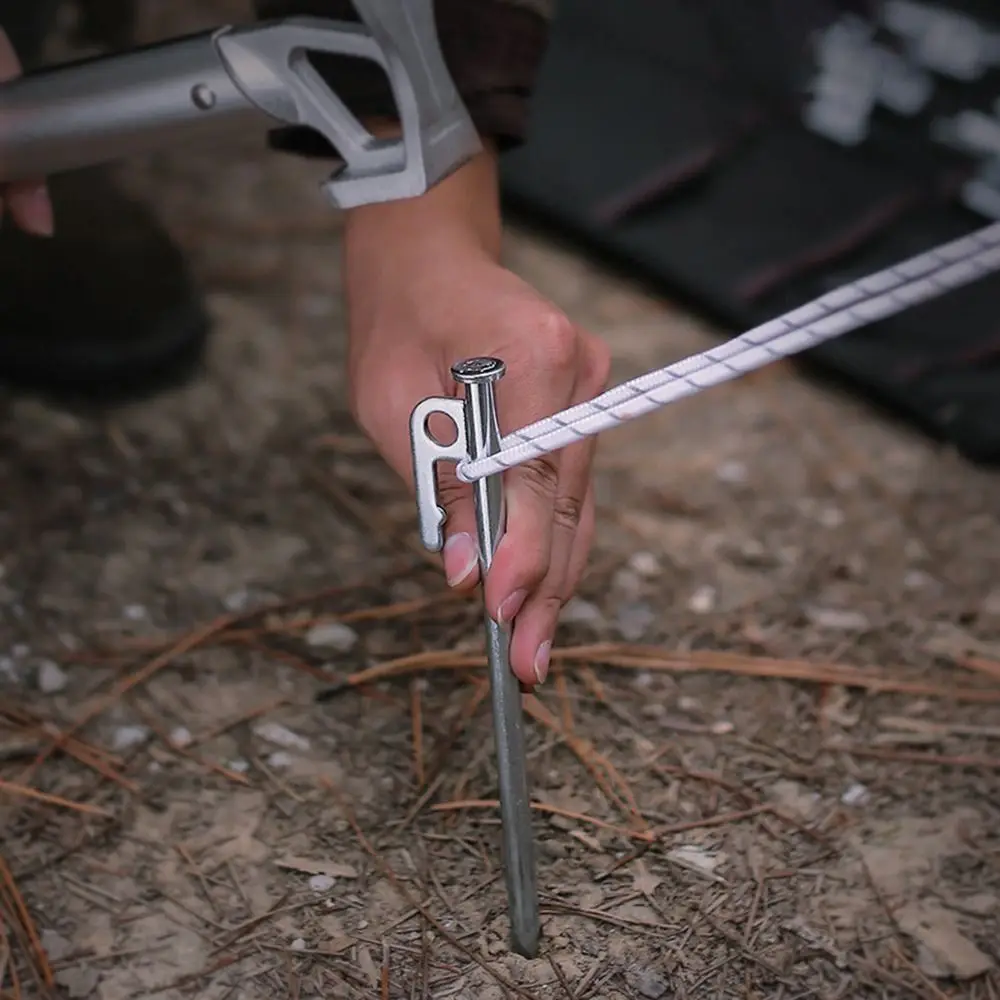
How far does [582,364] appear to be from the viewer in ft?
2.59

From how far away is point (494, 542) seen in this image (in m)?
0.69

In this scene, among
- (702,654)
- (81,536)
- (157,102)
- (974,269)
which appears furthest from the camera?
(81,536)

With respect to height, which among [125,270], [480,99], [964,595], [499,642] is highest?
[480,99]

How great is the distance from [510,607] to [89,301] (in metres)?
0.68

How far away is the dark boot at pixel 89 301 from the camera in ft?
3.98

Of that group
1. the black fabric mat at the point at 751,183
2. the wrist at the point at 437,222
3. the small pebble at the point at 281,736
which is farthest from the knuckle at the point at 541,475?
the black fabric mat at the point at 751,183

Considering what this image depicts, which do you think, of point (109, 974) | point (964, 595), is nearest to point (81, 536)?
point (109, 974)

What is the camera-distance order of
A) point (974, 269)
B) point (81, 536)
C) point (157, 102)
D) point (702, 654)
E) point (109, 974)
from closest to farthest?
1. point (974, 269)
2. point (109, 974)
3. point (157, 102)
4. point (702, 654)
5. point (81, 536)

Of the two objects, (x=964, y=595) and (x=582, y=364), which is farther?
(x=964, y=595)

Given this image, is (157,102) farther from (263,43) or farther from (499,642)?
(499,642)

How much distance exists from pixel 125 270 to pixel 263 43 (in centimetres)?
46

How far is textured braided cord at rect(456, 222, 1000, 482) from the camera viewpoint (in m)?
0.61

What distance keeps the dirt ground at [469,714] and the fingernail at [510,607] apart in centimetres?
18

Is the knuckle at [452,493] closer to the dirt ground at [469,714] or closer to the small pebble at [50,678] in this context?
the dirt ground at [469,714]
